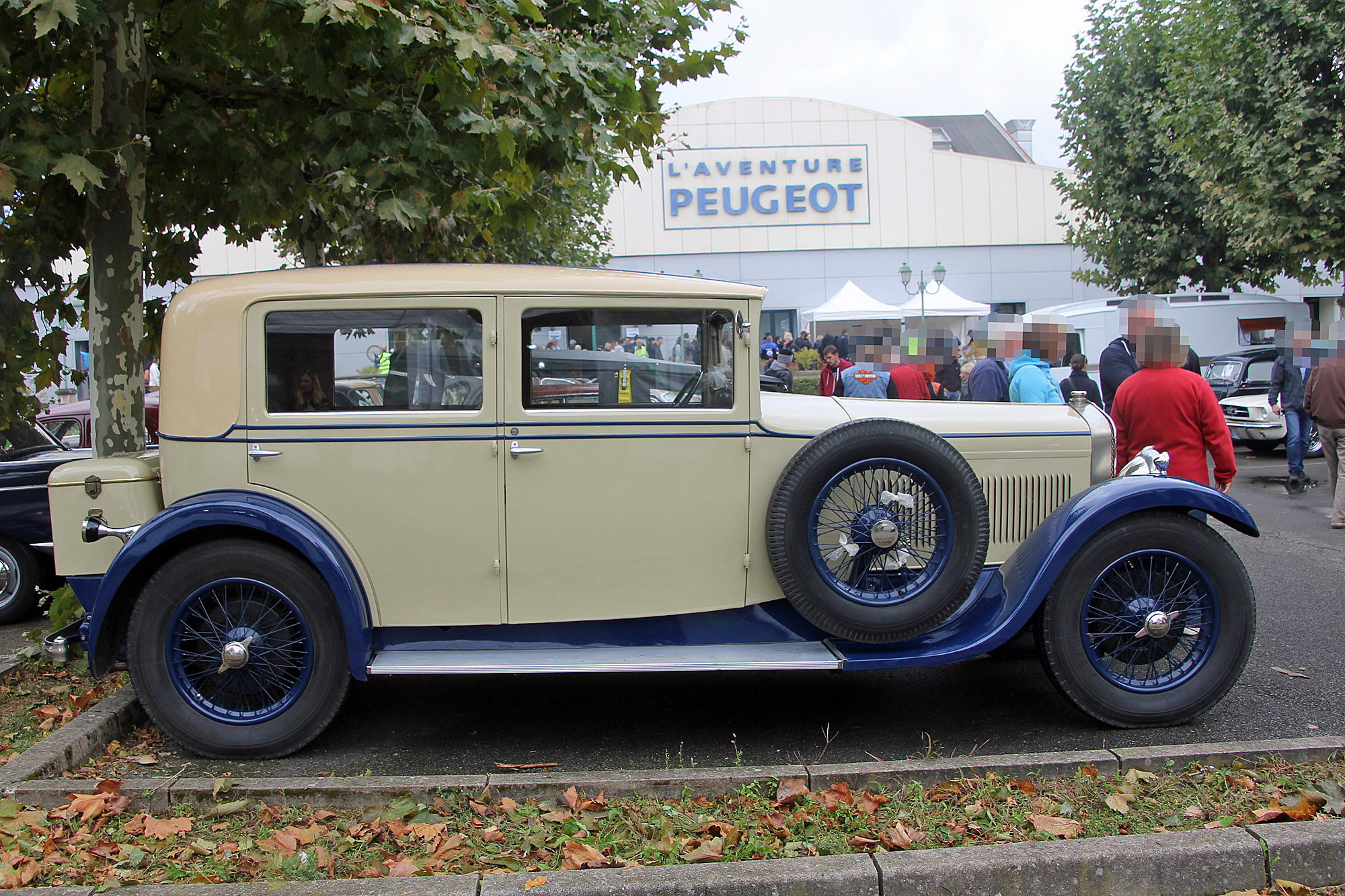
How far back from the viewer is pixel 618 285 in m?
3.96

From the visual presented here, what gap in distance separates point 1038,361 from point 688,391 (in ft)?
11.5

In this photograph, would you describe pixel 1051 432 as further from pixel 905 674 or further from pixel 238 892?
pixel 238 892

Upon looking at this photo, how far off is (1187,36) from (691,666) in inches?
666

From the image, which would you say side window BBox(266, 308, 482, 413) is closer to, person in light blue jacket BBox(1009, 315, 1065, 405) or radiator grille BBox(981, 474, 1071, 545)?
radiator grille BBox(981, 474, 1071, 545)

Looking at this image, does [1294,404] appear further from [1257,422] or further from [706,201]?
[706,201]

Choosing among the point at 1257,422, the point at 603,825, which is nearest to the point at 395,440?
the point at 603,825

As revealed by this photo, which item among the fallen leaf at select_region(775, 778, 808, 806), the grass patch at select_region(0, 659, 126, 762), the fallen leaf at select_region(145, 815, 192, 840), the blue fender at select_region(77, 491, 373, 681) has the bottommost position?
the fallen leaf at select_region(145, 815, 192, 840)

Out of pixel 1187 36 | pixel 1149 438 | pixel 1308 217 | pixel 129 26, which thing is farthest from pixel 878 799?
pixel 1187 36

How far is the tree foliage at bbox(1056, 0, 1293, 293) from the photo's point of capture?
17859 millimetres

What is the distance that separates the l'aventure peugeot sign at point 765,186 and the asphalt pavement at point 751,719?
27231 millimetres

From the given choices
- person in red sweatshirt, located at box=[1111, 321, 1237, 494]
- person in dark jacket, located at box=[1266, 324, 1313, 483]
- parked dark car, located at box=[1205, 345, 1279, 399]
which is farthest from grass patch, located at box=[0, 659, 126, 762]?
parked dark car, located at box=[1205, 345, 1279, 399]

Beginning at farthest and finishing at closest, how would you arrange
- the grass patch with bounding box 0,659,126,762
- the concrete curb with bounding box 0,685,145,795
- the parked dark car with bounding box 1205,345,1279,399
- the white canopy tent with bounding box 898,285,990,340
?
1. the white canopy tent with bounding box 898,285,990,340
2. the parked dark car with bounding box 1205,345,1279,399
3. the grass patch with bounding box 0,659,126,762
4. the concrete curb with bounding box 0,685,145,795

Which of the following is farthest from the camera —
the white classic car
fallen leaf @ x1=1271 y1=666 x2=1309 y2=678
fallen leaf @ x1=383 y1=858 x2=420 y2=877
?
the white classic car

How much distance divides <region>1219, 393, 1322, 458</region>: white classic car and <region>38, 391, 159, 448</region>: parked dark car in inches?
555
